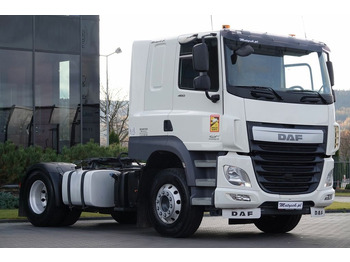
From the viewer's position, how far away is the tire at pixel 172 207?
12664mm

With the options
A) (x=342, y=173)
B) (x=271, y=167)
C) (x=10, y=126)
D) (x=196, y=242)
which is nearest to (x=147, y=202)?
(x=196, y=242)

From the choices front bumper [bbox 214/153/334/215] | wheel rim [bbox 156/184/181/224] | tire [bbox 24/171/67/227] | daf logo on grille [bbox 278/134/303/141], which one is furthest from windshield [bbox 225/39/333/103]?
tire [bbox 24/171/67/227]

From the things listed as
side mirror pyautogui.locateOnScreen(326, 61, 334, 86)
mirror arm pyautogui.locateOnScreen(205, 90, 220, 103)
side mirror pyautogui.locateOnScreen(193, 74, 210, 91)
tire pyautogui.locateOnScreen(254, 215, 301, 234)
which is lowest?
tire pyautogui.locateOnScreen(254, 215, 301, 234)

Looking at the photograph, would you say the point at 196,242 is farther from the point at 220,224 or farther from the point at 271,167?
the point at 220,224

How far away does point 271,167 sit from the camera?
1262 centimetres

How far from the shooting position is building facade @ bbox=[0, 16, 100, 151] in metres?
28.1

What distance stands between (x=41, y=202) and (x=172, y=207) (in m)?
4.37

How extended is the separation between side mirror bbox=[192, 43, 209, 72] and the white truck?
0.05 ft

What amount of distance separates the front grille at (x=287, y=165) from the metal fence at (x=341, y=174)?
33544 millimetres

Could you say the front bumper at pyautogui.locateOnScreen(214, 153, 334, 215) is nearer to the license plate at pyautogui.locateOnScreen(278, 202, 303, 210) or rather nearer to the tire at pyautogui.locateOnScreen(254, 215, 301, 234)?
the license plate at pyautogui.locateOnScreen(278, 202, 303, 210)

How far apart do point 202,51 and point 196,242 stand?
312 cm

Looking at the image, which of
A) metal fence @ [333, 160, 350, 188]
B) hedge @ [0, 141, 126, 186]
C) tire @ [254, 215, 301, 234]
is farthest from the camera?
metal fence @ [333, 160, 350, 188]

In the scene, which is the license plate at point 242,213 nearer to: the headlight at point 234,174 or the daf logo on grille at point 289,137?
the headlight at point 234,174

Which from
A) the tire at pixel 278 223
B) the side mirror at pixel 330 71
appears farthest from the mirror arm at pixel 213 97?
the tire at pixel 278 223
